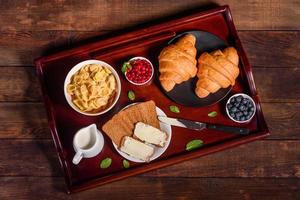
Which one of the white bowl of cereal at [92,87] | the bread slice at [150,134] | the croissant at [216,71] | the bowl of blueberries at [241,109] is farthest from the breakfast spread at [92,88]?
the bowl of blueberries at [241,109]

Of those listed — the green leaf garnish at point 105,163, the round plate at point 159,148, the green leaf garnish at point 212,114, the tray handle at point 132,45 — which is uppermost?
the tray handle at point 132,45

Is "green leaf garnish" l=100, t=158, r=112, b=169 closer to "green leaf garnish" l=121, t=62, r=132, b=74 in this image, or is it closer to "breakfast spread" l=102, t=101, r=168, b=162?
"breakfast spread" l=102, t=101, r=168, b=162

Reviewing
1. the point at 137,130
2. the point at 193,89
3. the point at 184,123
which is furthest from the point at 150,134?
the point at 193,89

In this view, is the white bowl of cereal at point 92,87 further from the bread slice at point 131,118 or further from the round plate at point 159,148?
the round plate at point 159,148

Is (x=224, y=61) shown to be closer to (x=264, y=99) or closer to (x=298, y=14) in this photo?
(x=264, y=99)

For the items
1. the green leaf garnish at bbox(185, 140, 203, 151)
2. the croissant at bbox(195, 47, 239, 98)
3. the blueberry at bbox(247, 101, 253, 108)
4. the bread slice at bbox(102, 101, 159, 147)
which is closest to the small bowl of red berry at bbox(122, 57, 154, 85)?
the bread slice at bbox(102, 101, 159, 147)

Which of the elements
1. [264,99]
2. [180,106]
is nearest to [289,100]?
[264,99]
